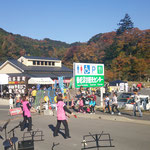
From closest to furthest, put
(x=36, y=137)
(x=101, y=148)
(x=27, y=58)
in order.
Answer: (x=101, y=148) < (x=36, y=137) < (x=27, y=58)

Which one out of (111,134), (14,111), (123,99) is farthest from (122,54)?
(111,134)

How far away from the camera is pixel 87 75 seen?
1817 cm

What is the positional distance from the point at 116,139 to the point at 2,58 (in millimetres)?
61496

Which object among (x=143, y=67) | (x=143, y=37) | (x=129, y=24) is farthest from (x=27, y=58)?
(x=129, y=24)

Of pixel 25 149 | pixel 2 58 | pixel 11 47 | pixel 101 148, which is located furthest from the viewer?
pixel 11 47

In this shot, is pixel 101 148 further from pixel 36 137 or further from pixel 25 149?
pixel 36 137

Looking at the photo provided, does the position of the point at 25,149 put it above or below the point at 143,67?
below

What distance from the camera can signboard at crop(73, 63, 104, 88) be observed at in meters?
17.5

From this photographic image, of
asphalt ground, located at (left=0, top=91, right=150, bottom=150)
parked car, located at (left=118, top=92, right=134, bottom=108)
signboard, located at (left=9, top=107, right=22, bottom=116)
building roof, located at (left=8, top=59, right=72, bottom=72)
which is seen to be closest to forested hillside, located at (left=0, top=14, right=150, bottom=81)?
building roof, located at (left=8, top=59, right=72, bottom=72)

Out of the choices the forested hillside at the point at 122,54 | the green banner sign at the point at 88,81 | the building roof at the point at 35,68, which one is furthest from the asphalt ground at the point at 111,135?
the forested hillside at the point at 122,54

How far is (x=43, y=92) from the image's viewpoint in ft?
59.5

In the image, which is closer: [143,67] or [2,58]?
[143,67]

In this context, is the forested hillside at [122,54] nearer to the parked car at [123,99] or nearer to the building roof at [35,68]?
the building roof at [35,68]

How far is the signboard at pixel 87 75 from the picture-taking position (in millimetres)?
17531
